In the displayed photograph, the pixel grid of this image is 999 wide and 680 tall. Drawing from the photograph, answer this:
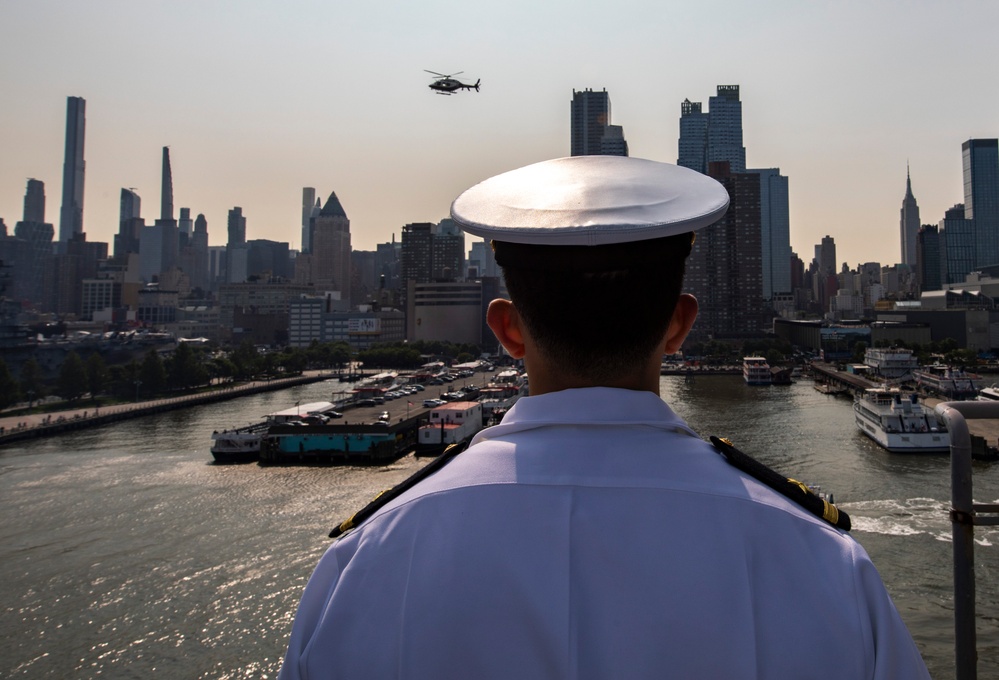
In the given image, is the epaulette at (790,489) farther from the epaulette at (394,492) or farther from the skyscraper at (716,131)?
the skyscraper at (716,131)

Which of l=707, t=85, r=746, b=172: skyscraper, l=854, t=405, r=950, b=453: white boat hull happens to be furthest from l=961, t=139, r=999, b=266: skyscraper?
l=854, t=405, r=950, b=453: white boat hull

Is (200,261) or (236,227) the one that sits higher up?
(236,227)

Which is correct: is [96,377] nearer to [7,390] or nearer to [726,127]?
[7,390]

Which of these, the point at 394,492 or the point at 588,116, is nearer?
the point at 394,492

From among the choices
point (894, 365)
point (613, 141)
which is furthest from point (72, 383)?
point (613, 141)

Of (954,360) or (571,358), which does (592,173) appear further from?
(954,360)
